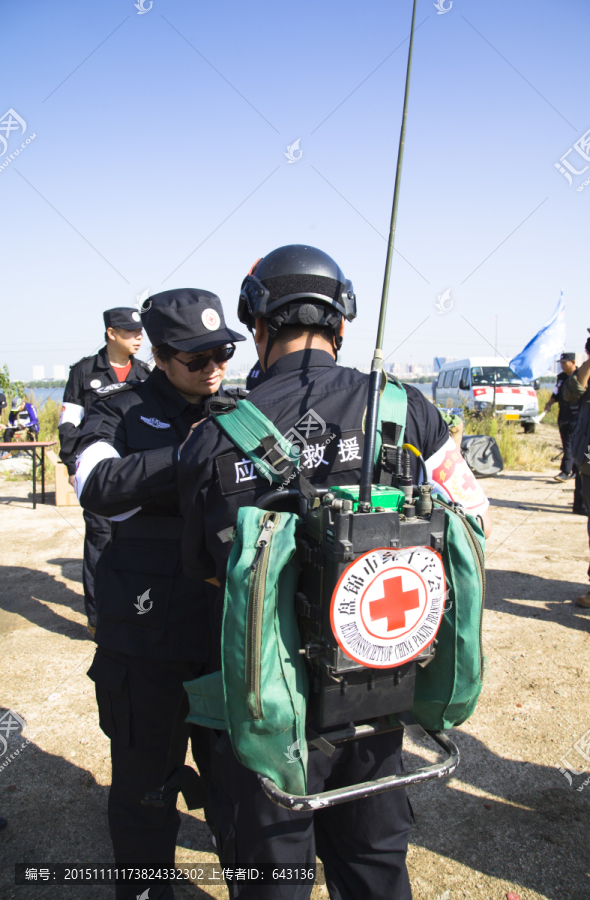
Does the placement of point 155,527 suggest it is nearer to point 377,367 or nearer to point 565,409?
point 377,367

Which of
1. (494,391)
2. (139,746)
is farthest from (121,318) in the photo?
(494,391)

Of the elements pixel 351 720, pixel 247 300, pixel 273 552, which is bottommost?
pixel 351 720

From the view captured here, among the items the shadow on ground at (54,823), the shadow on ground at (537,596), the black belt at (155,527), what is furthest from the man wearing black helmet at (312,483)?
the shadow on ground at (537,596)

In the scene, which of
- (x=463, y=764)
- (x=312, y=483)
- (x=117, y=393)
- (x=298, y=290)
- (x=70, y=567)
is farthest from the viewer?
(x=70, y=567)

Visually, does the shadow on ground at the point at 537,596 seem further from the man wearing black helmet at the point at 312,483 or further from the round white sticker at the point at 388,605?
the round white sticker at the point at 388,605

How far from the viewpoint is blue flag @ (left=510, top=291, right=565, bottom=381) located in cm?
1241

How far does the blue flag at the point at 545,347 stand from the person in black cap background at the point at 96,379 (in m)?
10.1

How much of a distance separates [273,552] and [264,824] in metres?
0.71

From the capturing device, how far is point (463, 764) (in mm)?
2988

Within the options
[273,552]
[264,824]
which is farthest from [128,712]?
[273,552]

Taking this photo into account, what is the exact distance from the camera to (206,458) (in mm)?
1409

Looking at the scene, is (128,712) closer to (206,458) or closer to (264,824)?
(264,824)

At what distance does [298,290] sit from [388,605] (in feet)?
2.84

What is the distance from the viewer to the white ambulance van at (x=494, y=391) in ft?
54.5
